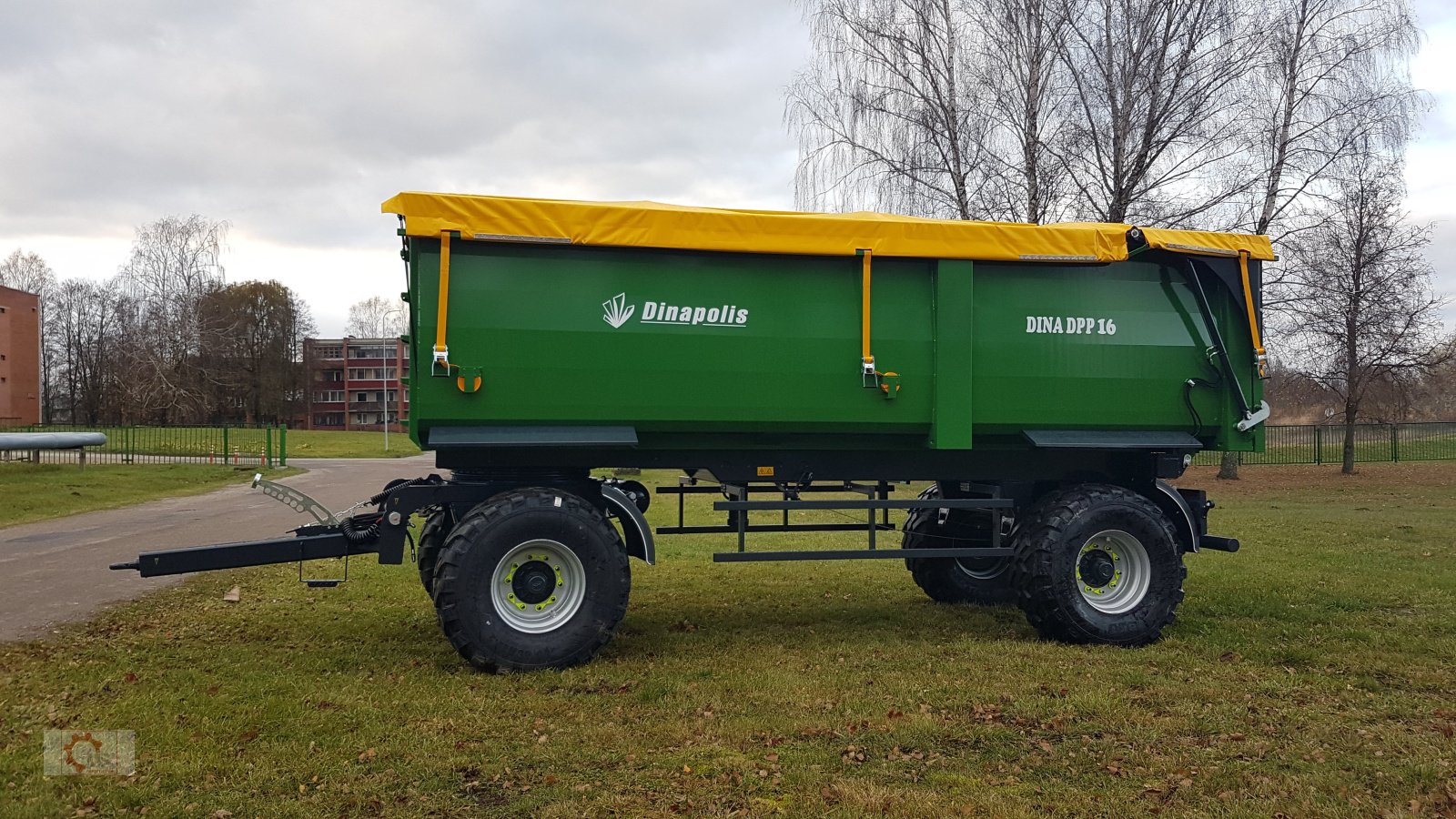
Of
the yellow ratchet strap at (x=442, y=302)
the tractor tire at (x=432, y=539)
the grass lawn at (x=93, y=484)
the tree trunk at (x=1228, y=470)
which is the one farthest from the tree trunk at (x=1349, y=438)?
the grass lawn at (x=93, y=484)

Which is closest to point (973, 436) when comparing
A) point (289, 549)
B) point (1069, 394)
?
point (1069, 394)

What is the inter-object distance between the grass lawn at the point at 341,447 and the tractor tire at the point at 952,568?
31624mm

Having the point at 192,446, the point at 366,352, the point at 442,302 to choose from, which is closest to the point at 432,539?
the point at 442,302

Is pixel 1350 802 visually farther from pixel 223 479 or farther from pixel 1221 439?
pixel 223 479

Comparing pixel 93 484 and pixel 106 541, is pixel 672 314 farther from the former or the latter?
pixel 93 484

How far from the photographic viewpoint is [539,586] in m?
6.34

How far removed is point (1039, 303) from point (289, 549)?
562 centimetres

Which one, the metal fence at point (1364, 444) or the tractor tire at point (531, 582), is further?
the metal fence at point (1364, 444)

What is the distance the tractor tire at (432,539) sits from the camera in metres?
6.76

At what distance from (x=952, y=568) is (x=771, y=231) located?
399cm

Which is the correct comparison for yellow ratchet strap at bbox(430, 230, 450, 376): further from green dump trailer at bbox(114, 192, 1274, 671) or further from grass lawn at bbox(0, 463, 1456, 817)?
grass lawn at bbox(0, 463, 1456, 817)

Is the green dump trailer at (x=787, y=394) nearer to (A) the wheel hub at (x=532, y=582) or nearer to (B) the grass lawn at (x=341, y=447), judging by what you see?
(A) the wheel hub at (x=532, y=582)

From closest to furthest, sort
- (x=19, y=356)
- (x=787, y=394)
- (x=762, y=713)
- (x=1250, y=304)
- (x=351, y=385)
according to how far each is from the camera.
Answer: (x=762, y=713) → (x=787, y=394) → (x=1250, y=304) → (x=19, y=356) → (x=351, y=385)

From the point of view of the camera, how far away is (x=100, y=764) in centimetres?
441
